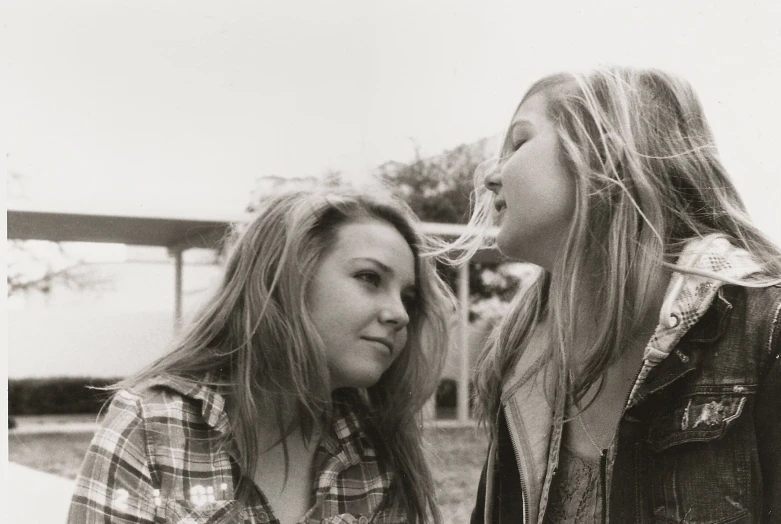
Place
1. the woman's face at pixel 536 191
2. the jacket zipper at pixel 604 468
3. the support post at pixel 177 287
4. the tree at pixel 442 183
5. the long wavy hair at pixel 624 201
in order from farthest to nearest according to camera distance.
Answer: the tree at pixel 442 183, the support post at pixel 177 287, the woman's face at pixel 536 191, the long wavy hair at pixel 624 201, the jacket zipper at pixel 604 468

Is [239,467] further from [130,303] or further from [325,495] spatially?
[130,303]

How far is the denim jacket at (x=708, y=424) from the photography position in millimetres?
1160

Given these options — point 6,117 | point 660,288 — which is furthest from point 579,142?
point 6,117

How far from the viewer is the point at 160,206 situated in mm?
4863

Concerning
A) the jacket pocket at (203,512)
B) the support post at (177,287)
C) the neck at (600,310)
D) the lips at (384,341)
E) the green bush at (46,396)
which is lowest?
the green bush at (46,396)

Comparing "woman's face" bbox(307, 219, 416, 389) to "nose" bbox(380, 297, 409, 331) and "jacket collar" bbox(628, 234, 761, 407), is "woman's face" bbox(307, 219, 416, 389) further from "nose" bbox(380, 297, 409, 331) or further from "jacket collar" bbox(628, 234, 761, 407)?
"jacket collar" bbox(628, 234, 761, 407)

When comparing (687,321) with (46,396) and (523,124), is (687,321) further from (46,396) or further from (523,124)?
(46,396)

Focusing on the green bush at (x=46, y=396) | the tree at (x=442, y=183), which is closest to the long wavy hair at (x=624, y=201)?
the tree at (x=442, y=183)

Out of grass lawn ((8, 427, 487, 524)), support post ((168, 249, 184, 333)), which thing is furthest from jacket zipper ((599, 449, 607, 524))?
grass lawn ((8, 427, 487, 524))

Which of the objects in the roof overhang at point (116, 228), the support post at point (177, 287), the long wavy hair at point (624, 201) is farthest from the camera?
the roof overhang at point (116, 228)

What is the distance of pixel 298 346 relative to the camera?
65.2 inches

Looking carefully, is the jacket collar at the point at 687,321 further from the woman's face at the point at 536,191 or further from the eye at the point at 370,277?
the eye at the point at 370,277

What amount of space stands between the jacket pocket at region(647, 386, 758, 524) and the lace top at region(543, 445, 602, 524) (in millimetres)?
213

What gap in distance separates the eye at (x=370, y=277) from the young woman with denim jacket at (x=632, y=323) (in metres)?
0.25
